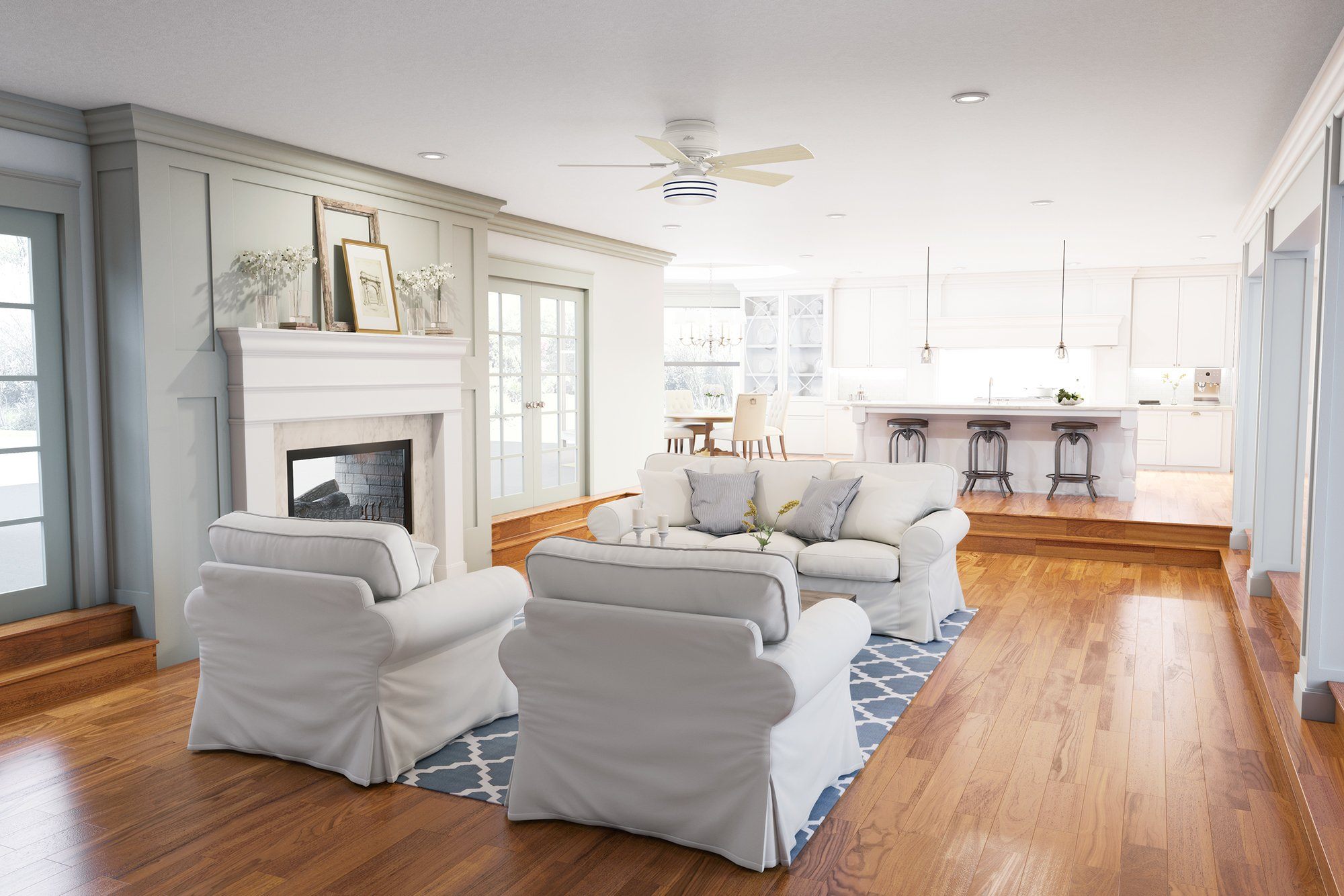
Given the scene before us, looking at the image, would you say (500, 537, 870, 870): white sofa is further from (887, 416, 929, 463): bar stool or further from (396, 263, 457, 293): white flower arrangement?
(887, 416, 929, 463): bar stool

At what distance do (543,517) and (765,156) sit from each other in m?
4.11

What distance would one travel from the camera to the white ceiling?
10.5 ft

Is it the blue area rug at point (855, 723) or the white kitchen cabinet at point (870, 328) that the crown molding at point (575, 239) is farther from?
the blue area rug at point (855, 723)

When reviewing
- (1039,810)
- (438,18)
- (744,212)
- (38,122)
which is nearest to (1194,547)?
(744,212)

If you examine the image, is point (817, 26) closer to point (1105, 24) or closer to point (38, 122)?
point (1105, 24)

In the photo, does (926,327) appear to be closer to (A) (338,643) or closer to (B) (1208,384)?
(B) (1208,384)

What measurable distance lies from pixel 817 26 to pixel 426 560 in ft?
7.76

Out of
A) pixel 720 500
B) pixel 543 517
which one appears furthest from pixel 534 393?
pixel 720 500

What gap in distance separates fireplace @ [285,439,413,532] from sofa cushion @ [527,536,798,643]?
261cm

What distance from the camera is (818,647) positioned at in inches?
111

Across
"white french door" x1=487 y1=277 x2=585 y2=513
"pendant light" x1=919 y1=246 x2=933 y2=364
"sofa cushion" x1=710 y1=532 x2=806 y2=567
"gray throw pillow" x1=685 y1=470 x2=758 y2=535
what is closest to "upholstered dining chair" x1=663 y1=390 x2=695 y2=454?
"white french door" x1=487 y1=277 x2=585 y2=513

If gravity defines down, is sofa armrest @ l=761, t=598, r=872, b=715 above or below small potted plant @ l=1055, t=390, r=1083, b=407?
below

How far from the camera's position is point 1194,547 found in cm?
712

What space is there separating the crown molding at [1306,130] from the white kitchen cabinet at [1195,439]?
527 centimetres
